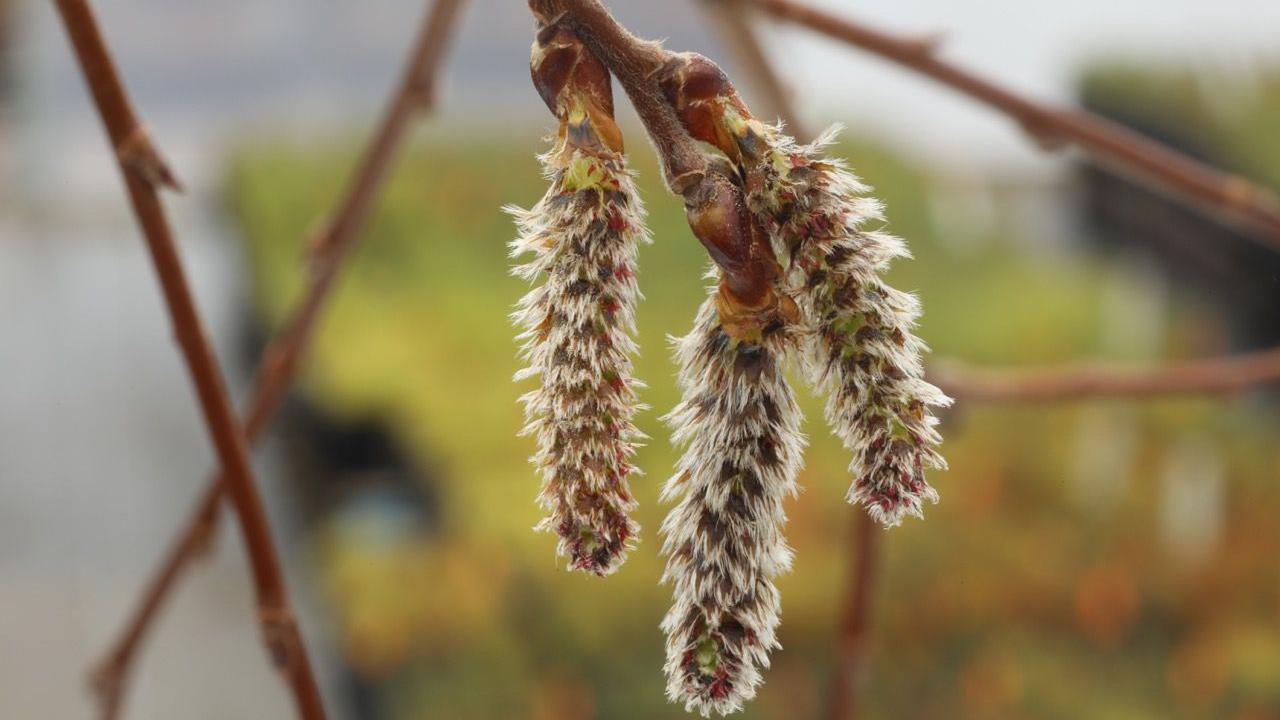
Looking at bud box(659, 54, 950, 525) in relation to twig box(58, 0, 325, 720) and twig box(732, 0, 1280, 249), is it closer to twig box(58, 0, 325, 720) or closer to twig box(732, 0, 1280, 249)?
twig box(58, 0, 325, 720)

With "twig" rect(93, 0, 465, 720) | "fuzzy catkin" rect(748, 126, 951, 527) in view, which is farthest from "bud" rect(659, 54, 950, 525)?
"twig" rect(93, 0, 465, 720)

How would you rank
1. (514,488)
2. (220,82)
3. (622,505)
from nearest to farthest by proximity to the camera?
(622,505)
(514,488)
(220,82)

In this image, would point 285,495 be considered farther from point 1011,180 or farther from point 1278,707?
point 1278,707

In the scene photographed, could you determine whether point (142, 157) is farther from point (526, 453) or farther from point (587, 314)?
point (526, 453)

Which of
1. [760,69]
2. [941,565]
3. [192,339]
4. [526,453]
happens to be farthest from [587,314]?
[941,565]

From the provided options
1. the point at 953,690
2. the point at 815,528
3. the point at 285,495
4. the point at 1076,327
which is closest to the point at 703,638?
the point at 815,528

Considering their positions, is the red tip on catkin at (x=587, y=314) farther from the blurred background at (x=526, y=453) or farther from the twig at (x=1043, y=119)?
the blurred background at (x=526, y=453)

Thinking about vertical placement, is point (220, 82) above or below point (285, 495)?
above
